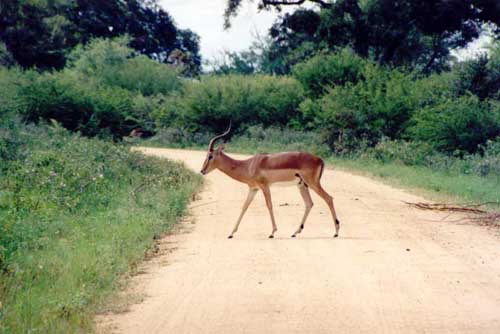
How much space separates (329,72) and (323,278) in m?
24.3

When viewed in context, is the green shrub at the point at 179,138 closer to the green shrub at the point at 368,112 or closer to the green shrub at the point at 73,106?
the green shrub at the point at 73,106

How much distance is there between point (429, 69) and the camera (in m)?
46.7

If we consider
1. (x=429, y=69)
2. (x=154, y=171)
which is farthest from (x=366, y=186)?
(x=429, y=69)

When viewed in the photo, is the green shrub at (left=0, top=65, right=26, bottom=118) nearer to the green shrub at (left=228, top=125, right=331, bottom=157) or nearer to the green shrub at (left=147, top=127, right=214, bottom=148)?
the green shrub at (left=147, top=127, right=214, bottom=148)

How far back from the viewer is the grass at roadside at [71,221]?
6996 millimetres

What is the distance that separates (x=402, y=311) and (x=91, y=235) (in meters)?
4.83

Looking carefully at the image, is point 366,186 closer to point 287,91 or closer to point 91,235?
point 91,235

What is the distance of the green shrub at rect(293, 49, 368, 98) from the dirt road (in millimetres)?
18531

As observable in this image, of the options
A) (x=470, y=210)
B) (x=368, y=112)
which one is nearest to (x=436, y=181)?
(x=470, y=210)

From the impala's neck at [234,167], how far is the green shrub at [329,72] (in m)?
18.8

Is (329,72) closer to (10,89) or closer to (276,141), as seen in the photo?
(276,141)

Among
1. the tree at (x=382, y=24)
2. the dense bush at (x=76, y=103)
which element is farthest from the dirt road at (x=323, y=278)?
Result: the tree at (x=382, y=24)

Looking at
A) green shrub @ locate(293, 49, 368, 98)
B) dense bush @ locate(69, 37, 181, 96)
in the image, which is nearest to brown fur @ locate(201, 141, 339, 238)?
green shrub @ locate(293, 49, 368, 98)

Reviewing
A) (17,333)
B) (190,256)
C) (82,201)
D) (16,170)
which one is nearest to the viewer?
(17,333)
